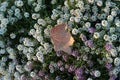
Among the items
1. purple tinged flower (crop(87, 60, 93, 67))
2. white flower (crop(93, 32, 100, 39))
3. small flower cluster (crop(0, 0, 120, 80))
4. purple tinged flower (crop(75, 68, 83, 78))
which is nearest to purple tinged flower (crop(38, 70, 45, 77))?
small flower cluster (crop(0, 0, 120, 80))

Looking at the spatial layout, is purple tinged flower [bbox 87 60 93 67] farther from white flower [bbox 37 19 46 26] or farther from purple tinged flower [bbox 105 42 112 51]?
white flower [bbox 37 19 46 26]

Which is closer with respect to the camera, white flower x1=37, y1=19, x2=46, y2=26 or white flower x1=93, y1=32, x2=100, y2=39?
white flower x1=93, y1=32, x2=100, y2=39

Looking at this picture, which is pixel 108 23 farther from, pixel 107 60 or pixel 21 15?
pixel 21 15

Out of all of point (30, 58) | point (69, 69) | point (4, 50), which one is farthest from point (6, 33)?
point (69, 69)

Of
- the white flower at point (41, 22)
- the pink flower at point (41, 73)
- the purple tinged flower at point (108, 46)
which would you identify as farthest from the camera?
the white flower at point (41, 22)

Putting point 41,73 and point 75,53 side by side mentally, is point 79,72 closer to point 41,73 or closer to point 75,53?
point 75,53

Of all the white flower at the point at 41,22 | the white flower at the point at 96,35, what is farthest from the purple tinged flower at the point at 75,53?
the white flower at the point at 41,22

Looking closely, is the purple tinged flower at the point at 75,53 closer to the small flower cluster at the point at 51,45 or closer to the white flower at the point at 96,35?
the small flower cluster at the point at 51,45

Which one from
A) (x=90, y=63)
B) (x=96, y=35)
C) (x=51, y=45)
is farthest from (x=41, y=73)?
(x=96, y=35)

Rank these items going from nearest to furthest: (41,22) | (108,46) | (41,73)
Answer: (108,46) → (41,73) → (41,22)
